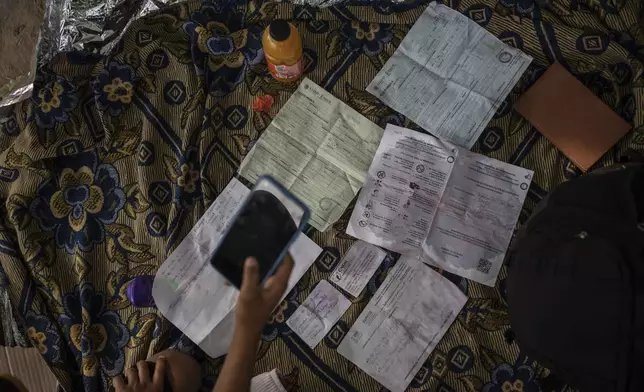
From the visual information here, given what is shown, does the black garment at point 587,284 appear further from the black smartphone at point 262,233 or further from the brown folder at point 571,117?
the black smartphone at point 262,233

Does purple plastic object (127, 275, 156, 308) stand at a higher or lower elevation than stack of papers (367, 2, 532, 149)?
lower

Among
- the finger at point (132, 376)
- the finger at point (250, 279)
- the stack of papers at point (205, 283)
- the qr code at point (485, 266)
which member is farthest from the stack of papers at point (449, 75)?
the finger at point (132, 376)

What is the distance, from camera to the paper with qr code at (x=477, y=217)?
94 cm

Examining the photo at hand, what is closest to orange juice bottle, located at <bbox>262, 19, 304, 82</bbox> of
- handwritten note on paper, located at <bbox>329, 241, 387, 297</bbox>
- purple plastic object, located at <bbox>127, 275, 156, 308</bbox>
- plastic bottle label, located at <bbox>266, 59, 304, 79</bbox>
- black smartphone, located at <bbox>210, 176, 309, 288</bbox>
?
plastic bottle label, located at <bbox>266, 59, 304, 79</bbox>

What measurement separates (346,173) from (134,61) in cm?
46

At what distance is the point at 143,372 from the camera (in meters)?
0.89

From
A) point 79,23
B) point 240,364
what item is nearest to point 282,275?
point 240,364

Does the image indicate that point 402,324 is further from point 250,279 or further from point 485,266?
point 250,279

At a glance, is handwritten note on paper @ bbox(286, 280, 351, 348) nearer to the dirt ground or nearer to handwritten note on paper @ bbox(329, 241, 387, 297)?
handwritten note on paper @ bbox(329, 241, 387, 297)

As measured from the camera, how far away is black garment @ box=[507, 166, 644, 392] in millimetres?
667

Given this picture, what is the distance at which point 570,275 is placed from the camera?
704 millimetres

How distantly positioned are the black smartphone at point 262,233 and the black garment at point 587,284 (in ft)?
1.13

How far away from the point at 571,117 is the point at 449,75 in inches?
8.9

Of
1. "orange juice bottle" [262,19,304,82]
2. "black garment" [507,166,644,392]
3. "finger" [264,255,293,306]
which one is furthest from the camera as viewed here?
"orange juice bottle" [262,19,304,82]
